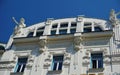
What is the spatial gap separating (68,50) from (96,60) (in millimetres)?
2978

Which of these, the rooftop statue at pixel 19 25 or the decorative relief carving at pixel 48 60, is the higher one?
the rooftop statue at pixel 19 25

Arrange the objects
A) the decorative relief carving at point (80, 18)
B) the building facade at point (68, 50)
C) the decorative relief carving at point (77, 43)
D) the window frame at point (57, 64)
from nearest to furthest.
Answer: the building facade at point (68, 50) < the window frame at point (57, 64) < the decorative relief carving at point (77, 43) < the decorative relief carving at point (80, 18)

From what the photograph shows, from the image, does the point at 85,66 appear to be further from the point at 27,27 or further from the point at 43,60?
the point at 27,27

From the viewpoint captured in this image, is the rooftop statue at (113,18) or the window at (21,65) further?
the rooftop statue at (113,18)

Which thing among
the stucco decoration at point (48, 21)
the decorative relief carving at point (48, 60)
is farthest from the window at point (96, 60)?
the stucco decoration at point (48, 21)

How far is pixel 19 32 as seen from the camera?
29.1 metres

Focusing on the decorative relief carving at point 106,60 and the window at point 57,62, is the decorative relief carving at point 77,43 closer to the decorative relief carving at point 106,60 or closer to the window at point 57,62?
the window at point 57,62

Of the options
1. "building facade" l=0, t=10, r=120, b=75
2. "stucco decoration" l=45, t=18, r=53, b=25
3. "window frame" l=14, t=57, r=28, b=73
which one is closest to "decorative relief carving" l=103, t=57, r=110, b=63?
"building facade" l=0, t=10, r=120, b=75

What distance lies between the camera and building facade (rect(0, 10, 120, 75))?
23297 millimetres

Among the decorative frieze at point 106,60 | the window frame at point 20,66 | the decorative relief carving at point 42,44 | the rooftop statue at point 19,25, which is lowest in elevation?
the window frame at point 20,66

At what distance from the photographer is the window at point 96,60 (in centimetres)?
2342

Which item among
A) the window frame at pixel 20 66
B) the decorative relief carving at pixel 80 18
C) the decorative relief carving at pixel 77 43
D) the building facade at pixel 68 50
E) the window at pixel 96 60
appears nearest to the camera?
the building facade at pixel 68 50

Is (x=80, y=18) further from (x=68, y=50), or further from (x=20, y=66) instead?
(x=20, y=66)

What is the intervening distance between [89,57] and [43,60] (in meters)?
4.47
